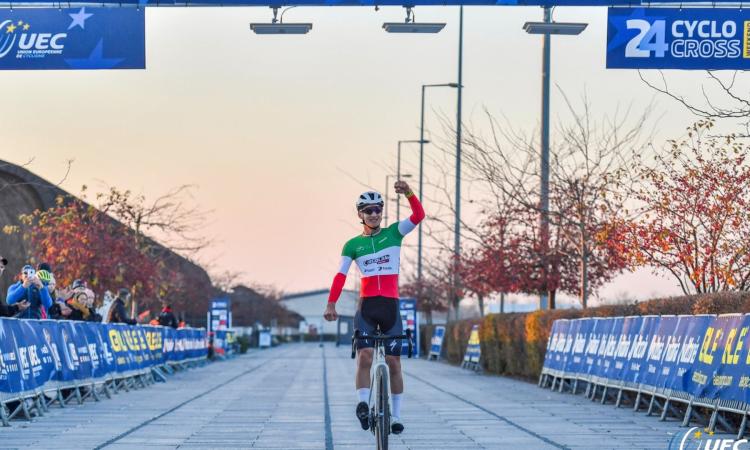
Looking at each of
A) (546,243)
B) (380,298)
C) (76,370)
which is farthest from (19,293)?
(546,243)

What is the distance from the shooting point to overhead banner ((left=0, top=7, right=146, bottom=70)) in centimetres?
1658

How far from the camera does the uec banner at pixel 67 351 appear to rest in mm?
15680

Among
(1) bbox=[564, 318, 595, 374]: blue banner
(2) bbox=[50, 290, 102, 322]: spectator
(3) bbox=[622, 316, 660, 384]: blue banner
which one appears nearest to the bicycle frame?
(3) bbox=[622, 316, 660, 384]: blue banner

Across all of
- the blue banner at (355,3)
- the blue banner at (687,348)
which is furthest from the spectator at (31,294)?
the blue banner at (687,348)

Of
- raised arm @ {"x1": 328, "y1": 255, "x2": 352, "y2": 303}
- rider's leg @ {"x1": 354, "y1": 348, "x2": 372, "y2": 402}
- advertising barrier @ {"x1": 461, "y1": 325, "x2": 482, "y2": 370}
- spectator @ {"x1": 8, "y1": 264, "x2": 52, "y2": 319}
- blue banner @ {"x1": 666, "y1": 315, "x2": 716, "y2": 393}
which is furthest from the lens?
advertising barrier @ {"x1": 461, "y1": 325, "x2": 482, "y2": 370}

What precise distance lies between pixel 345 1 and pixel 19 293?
233 inches

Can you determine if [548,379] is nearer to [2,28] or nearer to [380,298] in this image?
[2,28]

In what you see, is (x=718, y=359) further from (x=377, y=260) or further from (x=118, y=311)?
(x=118, y=311)

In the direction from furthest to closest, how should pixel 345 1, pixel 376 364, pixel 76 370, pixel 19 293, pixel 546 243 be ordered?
pixel 546 243 < pixel 76 370 < pixel 19 293 < pixel 345 1 < pixel 376 364

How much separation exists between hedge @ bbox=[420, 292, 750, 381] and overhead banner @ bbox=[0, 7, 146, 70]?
24.8ft

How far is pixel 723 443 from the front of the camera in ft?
43.1

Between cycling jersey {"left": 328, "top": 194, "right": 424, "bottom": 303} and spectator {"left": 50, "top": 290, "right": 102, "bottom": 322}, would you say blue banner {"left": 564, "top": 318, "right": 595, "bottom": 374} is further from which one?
cycling jersey {"left": 328, "top": 194, "right": 424, "bottom": 303}

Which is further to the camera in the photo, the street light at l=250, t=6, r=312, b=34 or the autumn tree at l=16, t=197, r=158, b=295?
the autumn tree at l=16, t=197, r=158, b=295

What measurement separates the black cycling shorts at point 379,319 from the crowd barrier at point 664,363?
3.98m
